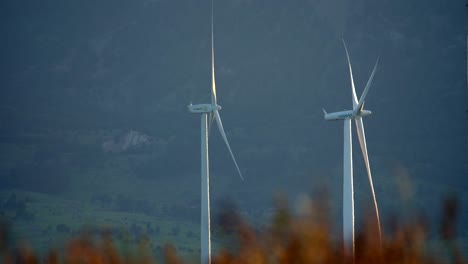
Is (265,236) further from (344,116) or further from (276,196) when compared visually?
(344,116)

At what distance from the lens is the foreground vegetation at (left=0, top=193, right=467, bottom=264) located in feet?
39.6

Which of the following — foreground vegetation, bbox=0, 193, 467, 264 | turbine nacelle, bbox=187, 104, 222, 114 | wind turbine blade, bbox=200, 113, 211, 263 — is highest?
turbine nacelle, bbox=187, 104, 222, 114

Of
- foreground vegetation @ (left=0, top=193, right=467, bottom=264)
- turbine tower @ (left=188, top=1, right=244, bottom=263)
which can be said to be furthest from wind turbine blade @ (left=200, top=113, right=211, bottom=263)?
foreground vegetation @ (left=0, top=193, right=467, bottom=264)

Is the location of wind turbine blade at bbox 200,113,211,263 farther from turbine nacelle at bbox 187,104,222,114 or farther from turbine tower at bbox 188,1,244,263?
turbine nacelle at bbox 187,104,222,114

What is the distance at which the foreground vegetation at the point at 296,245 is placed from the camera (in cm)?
1208

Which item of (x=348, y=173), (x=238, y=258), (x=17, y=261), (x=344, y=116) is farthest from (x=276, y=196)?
(x=344, y=116)

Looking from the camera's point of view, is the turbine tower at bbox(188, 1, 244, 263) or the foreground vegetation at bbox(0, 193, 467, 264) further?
the turbine tower at bbox(188, 1, 244, 263)

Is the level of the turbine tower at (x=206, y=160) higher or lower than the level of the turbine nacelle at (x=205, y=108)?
lower

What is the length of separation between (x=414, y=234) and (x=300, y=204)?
4.97ft

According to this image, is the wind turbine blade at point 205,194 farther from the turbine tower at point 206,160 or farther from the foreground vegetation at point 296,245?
the foreground vegetation at point 296,245

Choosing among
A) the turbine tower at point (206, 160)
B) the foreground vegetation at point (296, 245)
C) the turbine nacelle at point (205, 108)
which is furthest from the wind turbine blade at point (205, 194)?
the foreground vegetation at point (296, 245)

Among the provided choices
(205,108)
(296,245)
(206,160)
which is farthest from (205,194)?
(296,245)

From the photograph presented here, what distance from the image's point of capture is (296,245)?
12375 millimetres

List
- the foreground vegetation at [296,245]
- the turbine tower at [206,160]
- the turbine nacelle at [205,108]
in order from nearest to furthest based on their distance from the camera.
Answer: the foreground vegetation at [296,245]
the turbine tower at [206,160]
the turbine nacelle at [205,108]
